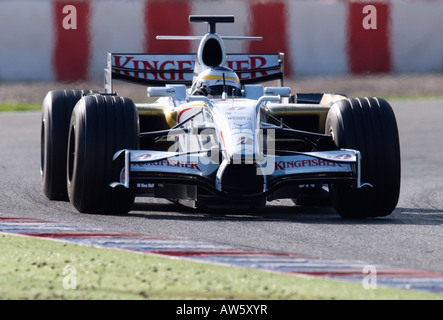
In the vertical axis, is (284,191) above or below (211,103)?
below

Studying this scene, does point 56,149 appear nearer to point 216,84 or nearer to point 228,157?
point 216,84

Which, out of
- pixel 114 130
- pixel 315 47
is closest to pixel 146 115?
pixel 114 130

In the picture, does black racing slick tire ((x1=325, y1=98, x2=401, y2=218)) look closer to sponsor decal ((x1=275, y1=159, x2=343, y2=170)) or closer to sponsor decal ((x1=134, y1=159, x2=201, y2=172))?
sponsor decal ((x1=275, y1=159, x2=343, y2=170))

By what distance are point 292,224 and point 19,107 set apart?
35.4ft

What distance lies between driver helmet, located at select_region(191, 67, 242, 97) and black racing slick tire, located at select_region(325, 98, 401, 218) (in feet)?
5.10

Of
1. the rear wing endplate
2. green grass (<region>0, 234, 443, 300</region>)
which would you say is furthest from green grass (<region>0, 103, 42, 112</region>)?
green grass (<region>0, 234, 443, 300</region>)

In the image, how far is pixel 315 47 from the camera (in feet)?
62.2

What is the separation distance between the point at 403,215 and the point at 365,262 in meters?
2.55

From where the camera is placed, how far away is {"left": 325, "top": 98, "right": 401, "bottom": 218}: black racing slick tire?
7.89 m

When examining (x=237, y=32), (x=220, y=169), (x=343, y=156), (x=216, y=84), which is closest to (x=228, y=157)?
(x=220, y=169)

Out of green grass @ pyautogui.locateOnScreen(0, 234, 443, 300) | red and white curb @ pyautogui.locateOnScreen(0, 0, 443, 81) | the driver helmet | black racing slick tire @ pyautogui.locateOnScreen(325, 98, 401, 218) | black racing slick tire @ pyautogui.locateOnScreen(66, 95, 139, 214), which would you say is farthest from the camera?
red and white curb @ pyautogui.locateOnScreen(0, 0, 443, 81)

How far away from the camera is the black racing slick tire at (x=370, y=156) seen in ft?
25.9

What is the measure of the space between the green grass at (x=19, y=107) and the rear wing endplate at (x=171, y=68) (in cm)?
720

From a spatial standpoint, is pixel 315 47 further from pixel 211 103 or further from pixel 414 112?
pixel 211 103
